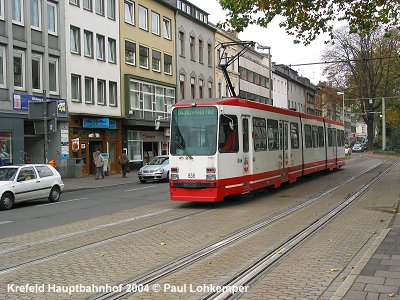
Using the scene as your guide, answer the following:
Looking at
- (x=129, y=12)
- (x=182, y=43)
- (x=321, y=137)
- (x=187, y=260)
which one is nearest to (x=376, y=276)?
(x=187, y=260)

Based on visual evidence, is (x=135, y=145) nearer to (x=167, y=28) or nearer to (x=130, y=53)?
(x=130, y=53)

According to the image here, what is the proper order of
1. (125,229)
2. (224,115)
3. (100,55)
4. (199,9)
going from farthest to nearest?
(199,9) < (100,55) < (224,115) < (125,229)

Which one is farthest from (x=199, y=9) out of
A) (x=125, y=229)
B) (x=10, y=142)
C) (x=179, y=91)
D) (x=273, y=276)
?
(x=273, y=276)

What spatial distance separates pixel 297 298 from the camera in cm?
547

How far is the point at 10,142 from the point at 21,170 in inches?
385

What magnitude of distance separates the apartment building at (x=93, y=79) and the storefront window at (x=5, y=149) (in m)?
3.86

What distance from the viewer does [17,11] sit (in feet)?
86.9

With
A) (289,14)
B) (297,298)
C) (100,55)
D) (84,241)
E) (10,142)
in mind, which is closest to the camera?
(297,298)

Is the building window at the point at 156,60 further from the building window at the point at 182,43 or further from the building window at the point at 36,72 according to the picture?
the building window at the point at 36,72

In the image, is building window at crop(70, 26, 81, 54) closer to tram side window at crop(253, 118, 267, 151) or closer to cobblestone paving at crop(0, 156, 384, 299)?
tram side window at crop(253, 118, 267, 151)

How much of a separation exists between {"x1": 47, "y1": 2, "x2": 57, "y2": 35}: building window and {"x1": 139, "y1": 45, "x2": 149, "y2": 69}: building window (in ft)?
30.6

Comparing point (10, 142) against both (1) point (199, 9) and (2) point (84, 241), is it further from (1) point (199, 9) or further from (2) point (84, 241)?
(1) point (199, 9)

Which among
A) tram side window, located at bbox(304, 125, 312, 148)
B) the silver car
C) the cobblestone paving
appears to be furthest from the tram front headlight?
the silver car

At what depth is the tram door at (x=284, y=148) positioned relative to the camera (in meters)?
18.5
